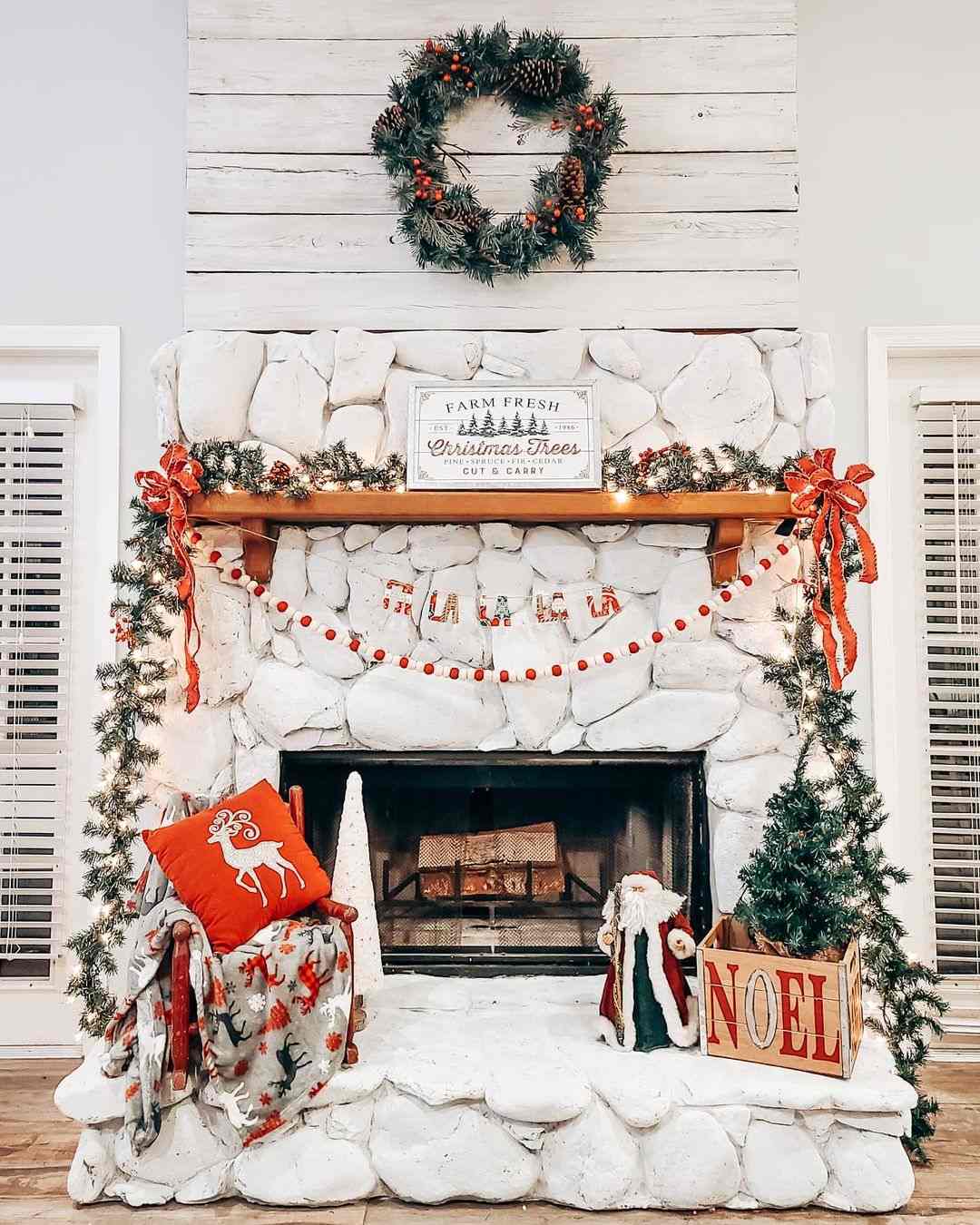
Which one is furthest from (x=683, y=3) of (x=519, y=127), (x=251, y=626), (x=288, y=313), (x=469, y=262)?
(x=251, y=626)

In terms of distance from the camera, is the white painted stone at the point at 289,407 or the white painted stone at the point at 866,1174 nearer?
the white painted stone at the point at 866,1174

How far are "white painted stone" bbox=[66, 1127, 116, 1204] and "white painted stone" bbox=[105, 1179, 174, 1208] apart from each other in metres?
0.03

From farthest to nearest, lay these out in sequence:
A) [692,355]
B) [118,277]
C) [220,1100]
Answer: [118,277], [692,355], [220,1100]

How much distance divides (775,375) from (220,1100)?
2.21 m

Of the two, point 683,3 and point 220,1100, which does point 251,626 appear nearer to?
point 220,1100

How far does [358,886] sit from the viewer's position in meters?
2.51

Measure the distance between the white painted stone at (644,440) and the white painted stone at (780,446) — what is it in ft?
0.86

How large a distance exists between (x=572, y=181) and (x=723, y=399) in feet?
2.29

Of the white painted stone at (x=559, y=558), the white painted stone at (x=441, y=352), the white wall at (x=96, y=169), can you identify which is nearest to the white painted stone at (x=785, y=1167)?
the white painted stone at (x=559, y=558)

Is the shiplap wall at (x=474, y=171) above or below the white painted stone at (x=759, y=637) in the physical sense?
above

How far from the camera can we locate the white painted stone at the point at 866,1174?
200 centimetres

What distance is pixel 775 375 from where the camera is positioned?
2543 millimetres

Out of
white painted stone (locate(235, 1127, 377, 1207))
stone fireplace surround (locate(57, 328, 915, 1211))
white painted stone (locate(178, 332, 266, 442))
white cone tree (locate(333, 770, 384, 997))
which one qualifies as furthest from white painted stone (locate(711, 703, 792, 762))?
white painted stone (locate(178, 332, 266, 442))

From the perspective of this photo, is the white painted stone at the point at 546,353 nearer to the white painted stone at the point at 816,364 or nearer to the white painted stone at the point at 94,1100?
the white painted stone at the point at 816,364
